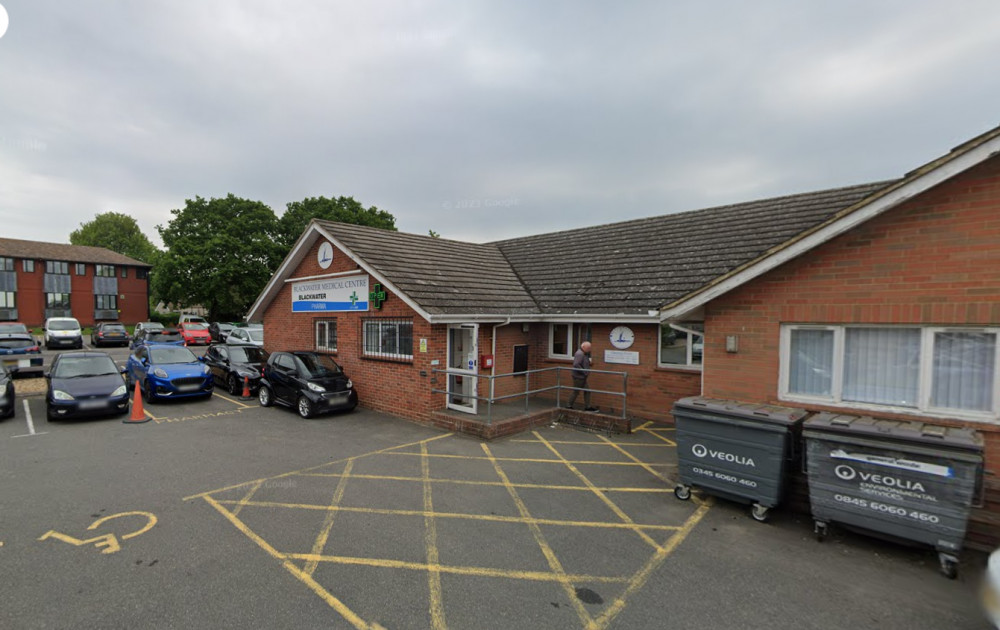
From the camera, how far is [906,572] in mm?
4309

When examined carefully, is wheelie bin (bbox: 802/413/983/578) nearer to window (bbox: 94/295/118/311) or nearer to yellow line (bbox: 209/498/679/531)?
yellow line (bbox: 209/498/679/531)

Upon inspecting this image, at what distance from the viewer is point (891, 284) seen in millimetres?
Result: 5469

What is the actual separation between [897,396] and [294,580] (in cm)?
710

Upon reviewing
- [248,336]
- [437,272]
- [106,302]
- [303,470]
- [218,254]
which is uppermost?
[218,254]

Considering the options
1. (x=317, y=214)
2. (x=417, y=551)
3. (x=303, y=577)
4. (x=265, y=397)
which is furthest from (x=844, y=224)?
(x=317, y=214)

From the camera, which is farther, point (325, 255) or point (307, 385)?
point (325, 255)

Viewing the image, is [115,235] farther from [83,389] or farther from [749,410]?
[749,410]

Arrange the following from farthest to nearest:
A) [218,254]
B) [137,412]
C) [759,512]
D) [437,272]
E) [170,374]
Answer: [218,254] < [437,272] < [170,374] < [137,412] < [759,512]

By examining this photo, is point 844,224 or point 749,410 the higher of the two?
point 844,224

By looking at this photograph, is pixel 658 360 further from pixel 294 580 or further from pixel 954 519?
pixel 294 580

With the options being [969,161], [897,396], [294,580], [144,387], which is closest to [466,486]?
[294,580]

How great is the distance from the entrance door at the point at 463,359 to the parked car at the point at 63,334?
85.8ft

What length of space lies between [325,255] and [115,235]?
2868 inches

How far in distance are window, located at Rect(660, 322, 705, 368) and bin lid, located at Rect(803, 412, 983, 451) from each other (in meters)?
4.49
